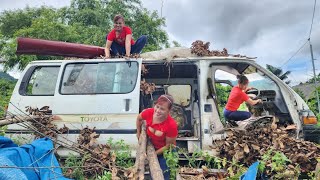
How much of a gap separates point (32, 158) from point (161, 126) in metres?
1.78

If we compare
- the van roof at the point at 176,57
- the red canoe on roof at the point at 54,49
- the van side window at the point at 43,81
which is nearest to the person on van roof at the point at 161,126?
the van roof at the point at 176,57

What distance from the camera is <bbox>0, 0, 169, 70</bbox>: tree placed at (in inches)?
656

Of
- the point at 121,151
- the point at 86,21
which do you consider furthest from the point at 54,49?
the point at 86,21

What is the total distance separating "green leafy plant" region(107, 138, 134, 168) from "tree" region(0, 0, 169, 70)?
38.8 feet

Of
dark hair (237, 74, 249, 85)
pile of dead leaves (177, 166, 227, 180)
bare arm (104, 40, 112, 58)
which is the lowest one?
pile of dead leaves (177, 166, 227, 180)

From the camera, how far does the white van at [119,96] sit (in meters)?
5.03

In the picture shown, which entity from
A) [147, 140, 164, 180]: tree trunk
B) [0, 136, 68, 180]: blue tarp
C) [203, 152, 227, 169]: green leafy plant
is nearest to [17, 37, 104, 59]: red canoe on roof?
[0, 136, 68, 180]: blue tarp

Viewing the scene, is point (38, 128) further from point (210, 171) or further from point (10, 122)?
point (210, 171)

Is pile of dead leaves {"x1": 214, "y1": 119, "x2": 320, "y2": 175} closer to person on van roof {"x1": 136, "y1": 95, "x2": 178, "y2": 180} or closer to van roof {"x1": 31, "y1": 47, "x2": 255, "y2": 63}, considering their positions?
person on van roof {"x1": 136, "y1": 95, "x2": 178, "y2": 180}

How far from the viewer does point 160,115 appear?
4.26 meters

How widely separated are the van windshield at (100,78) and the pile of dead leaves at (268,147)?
5.55 feet

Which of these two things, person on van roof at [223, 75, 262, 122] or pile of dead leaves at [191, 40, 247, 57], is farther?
person on van roof at [223, 75, 262, 122]

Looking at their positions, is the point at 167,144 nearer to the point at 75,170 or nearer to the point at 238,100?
the point at 75,170

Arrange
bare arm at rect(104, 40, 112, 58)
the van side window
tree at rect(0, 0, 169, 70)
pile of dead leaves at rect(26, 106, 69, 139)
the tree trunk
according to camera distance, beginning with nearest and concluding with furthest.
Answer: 1. the tree trunk
2. pile of dead leaves at rect(26, 106, 69, 139)
3. the van side window
4. bare arm at rect(104, 40, 112, 58)
5. tree at rect(0, 0, 169, 70)
